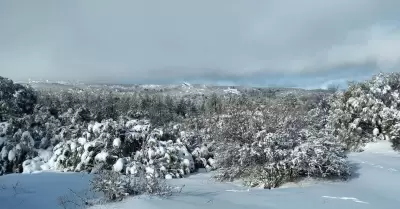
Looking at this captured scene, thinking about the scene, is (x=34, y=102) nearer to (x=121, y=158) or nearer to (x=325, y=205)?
(x=121, y=158)

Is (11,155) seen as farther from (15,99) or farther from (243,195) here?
(243,195)

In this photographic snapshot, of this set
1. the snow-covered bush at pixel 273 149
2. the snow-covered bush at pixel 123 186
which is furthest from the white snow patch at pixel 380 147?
the snow-covered bush at pixel 123 186

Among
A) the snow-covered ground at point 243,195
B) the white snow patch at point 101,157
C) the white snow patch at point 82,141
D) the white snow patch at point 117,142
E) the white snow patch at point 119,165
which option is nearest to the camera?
the snow-covered ground at point 243,195

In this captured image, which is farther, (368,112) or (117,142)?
(368,112)

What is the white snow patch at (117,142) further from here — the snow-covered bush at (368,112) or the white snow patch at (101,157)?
the snow-covered bush at (368,112)

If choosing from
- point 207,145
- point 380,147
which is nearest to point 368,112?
point 380,147

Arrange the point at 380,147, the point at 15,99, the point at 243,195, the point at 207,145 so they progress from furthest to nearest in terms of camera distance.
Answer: the point at 15,99, the point at 380,147, the point at 207,145, the point at 243,195

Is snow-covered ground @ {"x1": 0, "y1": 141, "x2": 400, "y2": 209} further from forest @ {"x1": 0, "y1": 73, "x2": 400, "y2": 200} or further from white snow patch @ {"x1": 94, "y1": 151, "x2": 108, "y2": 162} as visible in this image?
white snow patch @ {"x1": 94, "y1": 151, "x2": 108, "y2": 162}

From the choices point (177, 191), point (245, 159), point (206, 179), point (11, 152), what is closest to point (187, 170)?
point (206, 179)
